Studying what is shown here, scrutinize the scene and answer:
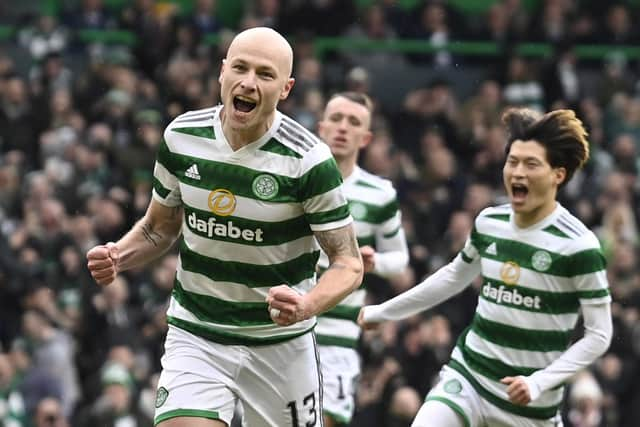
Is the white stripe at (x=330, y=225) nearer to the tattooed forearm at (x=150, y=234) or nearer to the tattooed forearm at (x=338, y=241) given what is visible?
the tattooed forearm at (x=338, y=241)

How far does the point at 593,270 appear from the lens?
8531 millimetres

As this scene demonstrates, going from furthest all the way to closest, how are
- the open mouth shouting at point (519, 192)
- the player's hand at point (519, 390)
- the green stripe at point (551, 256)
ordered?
the open mouth shouting at point (519, 192) < the green stripe at point (551, 256) < the player's hand at point (519, 390)

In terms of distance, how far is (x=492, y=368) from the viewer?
8.71 metres

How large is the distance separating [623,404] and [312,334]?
29.4 ft

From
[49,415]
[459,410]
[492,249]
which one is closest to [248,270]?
[459,410]

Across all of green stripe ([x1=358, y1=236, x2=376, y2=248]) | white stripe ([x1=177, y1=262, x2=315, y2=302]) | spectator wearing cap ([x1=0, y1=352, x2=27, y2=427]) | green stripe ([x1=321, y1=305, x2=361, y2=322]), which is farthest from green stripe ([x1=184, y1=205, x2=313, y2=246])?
spectator wearing cap ([x1=0, y1=352, x2=27, y2=427])

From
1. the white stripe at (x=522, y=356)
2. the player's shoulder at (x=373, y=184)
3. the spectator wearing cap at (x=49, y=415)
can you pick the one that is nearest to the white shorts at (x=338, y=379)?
the player's shoulder at (x=373, y=184)

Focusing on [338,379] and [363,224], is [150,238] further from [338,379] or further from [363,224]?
[363,224]

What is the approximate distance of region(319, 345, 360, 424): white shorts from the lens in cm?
1014

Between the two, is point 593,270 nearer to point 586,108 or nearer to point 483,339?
point 483,339

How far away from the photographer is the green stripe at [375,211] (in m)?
10.5

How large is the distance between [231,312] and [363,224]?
321 centimetres

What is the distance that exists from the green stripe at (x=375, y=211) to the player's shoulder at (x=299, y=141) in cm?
311

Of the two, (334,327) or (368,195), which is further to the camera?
(368,195)
